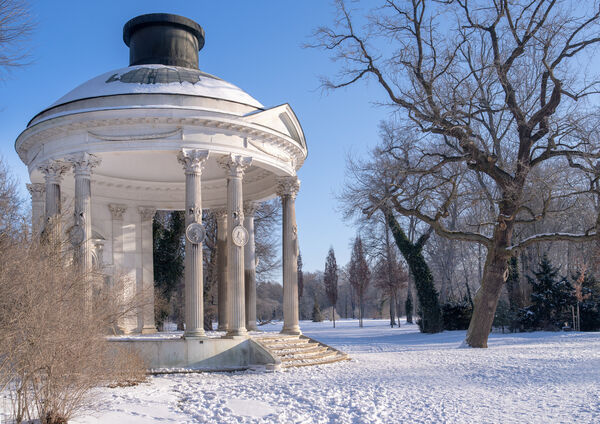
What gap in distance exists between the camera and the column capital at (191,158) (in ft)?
60.1

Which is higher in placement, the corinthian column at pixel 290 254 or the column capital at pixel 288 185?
the column capital at pixel 288 185

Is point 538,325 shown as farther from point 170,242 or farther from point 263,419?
point 263,419

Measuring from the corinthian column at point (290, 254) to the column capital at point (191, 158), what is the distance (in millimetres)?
4530

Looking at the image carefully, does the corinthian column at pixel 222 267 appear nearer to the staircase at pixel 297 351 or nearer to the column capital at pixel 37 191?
the staircase at pixel 297 351

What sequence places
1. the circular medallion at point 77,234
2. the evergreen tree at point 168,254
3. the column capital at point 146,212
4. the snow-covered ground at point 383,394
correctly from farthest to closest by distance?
1. the evergreen tree at point 168,254
2. the column capital at point 146,212
3. the circular medallion at point 77,234
4. the snow-covered ground at point 383,394

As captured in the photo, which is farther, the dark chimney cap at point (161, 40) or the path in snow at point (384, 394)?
the dark chimney cap at point (161, 40)

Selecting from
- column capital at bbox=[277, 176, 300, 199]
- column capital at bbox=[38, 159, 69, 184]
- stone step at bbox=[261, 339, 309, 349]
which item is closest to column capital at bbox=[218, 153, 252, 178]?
column capital at bbox=[277, 176, 300, 199]

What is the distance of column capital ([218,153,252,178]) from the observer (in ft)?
62.4

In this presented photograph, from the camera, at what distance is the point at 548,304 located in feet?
107

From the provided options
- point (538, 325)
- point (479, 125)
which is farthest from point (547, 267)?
point (479, 125)

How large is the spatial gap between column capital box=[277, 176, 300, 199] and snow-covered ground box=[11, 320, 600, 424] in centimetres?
697

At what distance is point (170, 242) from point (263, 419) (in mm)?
26238

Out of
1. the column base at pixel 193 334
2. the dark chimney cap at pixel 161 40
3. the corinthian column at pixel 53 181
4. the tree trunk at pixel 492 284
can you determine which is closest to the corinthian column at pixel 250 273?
the dark chimney cap at pixel 161 40

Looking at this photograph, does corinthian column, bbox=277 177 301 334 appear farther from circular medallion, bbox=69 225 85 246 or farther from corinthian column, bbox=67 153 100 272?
circular medallion, bbox=69 225 85 246
